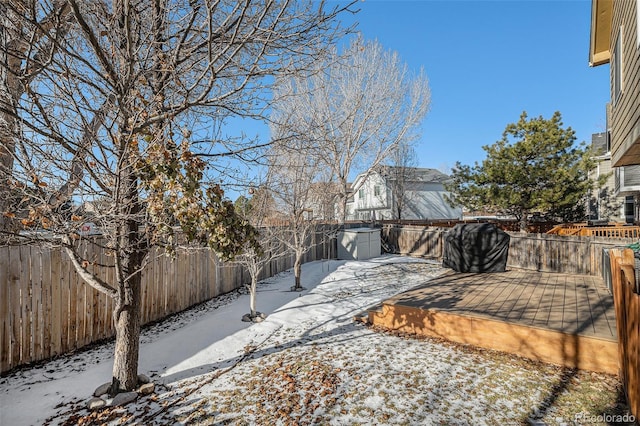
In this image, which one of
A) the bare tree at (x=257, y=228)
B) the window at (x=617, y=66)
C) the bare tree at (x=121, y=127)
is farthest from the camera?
the bare tree at (x=257, y=228)

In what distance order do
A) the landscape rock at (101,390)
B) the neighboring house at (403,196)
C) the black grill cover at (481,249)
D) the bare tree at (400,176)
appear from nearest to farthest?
the landscape rock at (101,390), the black grill cover at (481,249), the bare tree at (400,176), the neighboring house at (403,196)

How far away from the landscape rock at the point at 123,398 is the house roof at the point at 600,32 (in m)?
9.88

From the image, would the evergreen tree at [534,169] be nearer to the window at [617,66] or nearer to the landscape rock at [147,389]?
the window at [617,66]

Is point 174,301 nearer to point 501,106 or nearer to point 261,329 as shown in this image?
point 261,329

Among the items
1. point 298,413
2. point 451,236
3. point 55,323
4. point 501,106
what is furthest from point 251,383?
point 501,106

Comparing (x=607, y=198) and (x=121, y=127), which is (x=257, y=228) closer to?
(x=121, y=127)

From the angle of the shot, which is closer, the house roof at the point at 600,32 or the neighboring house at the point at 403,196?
the house roof at the point at 600,32

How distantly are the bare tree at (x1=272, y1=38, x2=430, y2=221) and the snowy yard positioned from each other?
9.13m

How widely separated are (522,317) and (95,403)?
16.7ft

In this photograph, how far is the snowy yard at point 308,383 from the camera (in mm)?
2680

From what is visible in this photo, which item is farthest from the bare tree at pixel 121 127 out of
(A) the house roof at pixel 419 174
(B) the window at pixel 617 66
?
(A) the house roof at pixel 419 174

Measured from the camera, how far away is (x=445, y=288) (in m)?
6.08

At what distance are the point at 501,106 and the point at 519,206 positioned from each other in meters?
7.88

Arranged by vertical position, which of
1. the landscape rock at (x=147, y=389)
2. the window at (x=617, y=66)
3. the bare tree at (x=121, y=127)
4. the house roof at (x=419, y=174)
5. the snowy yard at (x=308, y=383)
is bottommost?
the snowy yard at (x=308, y=383)
